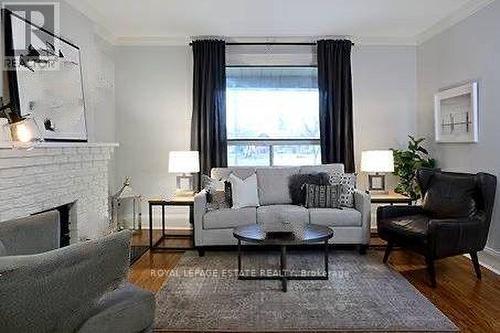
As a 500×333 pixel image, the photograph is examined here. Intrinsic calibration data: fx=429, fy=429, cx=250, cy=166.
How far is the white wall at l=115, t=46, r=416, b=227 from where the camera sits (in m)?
6.11

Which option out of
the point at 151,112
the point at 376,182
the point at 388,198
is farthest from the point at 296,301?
the point at 151,112

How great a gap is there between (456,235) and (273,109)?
321 centimetres

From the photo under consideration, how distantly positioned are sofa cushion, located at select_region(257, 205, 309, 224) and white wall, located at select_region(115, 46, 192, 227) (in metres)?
1.86

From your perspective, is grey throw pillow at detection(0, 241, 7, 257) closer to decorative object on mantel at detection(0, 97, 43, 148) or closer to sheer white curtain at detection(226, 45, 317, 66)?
decorative object on mantel at detection(0, 97, 43, 148)

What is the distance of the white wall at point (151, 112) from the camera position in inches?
240

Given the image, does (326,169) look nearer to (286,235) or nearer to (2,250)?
(286,235)

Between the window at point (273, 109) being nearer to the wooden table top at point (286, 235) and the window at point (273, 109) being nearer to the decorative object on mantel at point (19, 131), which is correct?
the wooden table top at point (286, 235)

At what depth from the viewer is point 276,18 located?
518cm

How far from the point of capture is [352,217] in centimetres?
462

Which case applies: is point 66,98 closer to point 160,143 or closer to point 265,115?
point 160,143

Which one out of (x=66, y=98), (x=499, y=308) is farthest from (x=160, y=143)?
(x=499, y=308)

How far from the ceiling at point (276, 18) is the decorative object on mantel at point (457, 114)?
84 cm

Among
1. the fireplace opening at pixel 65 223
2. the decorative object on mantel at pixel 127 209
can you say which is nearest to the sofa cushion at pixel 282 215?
the fireplace opening at pixel 65 223

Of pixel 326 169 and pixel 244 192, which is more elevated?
pixel 326 169
